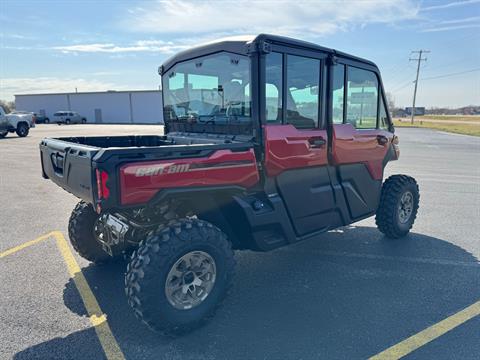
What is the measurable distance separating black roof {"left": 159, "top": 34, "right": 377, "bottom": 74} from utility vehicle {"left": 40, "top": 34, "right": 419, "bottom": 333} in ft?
0.05

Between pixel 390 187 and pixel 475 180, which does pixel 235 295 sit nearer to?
pixel 390 187

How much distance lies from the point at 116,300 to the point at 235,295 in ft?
3.91

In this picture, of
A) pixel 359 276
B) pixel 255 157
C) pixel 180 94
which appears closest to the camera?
pixel 255 157

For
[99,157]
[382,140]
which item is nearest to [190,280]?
[99,157]

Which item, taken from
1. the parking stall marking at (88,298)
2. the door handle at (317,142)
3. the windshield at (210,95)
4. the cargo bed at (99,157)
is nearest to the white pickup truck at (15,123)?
the parking stall marking at (88,298)

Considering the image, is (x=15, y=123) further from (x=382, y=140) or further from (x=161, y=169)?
(x=161, y=169)

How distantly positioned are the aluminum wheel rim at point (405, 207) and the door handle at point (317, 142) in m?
2.02

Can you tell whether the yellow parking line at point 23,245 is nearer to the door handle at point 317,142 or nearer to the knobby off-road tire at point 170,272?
the knobby off-road tire at point 170,272

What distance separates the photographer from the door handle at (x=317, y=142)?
3.95 meters

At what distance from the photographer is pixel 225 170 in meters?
3.23

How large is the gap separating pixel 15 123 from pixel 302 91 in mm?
25405

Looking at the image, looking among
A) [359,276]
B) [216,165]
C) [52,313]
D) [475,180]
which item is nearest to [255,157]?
[216,165]

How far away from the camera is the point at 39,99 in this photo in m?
56.1

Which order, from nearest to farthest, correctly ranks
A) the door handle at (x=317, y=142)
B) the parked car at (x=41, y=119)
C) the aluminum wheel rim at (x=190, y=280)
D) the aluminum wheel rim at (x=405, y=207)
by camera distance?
the aluminum wheel rim at (x=190, y=280)
the door handle at (x=317, y=142)
the aluminum wheel rim at (x=405, y=207)
the parked car at (x=41, y=119)
